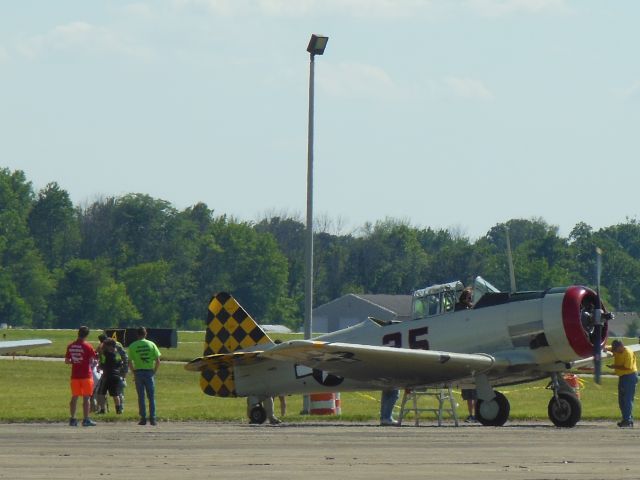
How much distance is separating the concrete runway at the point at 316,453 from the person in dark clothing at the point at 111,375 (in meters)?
4.86

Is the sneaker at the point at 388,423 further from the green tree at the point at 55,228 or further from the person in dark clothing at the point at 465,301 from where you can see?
the green tree at the point at 55,228

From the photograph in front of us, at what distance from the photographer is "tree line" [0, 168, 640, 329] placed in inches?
4909

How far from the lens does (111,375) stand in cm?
2495

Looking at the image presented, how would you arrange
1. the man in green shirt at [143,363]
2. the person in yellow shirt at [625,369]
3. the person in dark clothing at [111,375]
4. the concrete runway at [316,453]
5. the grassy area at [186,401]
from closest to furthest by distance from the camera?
the concrete runway at [316,453]
the man in green shirt at [143,363]
the person in yellow shirt at [625,369]
the grassy area at [186,401]
the person in dark clothing at [111,375]

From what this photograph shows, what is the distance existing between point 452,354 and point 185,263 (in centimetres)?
11694

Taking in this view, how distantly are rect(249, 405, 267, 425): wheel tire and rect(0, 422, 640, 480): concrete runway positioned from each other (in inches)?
94.8

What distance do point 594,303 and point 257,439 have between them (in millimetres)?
6950

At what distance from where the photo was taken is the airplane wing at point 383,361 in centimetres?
2038

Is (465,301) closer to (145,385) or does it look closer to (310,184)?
(145,385)

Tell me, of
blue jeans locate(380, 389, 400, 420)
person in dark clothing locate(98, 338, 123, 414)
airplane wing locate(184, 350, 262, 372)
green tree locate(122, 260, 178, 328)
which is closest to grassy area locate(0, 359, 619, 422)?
person in dark clothing locate(98, 338, 123, 414)

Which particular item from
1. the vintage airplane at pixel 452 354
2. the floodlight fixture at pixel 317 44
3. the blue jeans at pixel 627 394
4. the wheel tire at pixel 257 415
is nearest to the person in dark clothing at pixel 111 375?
the vintage airplane at pixel 452 354

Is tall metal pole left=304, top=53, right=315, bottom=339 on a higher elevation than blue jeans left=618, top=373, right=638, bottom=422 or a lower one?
higher

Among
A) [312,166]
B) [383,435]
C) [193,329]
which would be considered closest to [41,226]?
[193,329]

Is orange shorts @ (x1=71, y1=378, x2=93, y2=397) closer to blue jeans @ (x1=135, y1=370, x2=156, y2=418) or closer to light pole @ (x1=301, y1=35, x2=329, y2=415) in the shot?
blue jeans @ (x1=135, y1=370, x2=156, y2=418)
